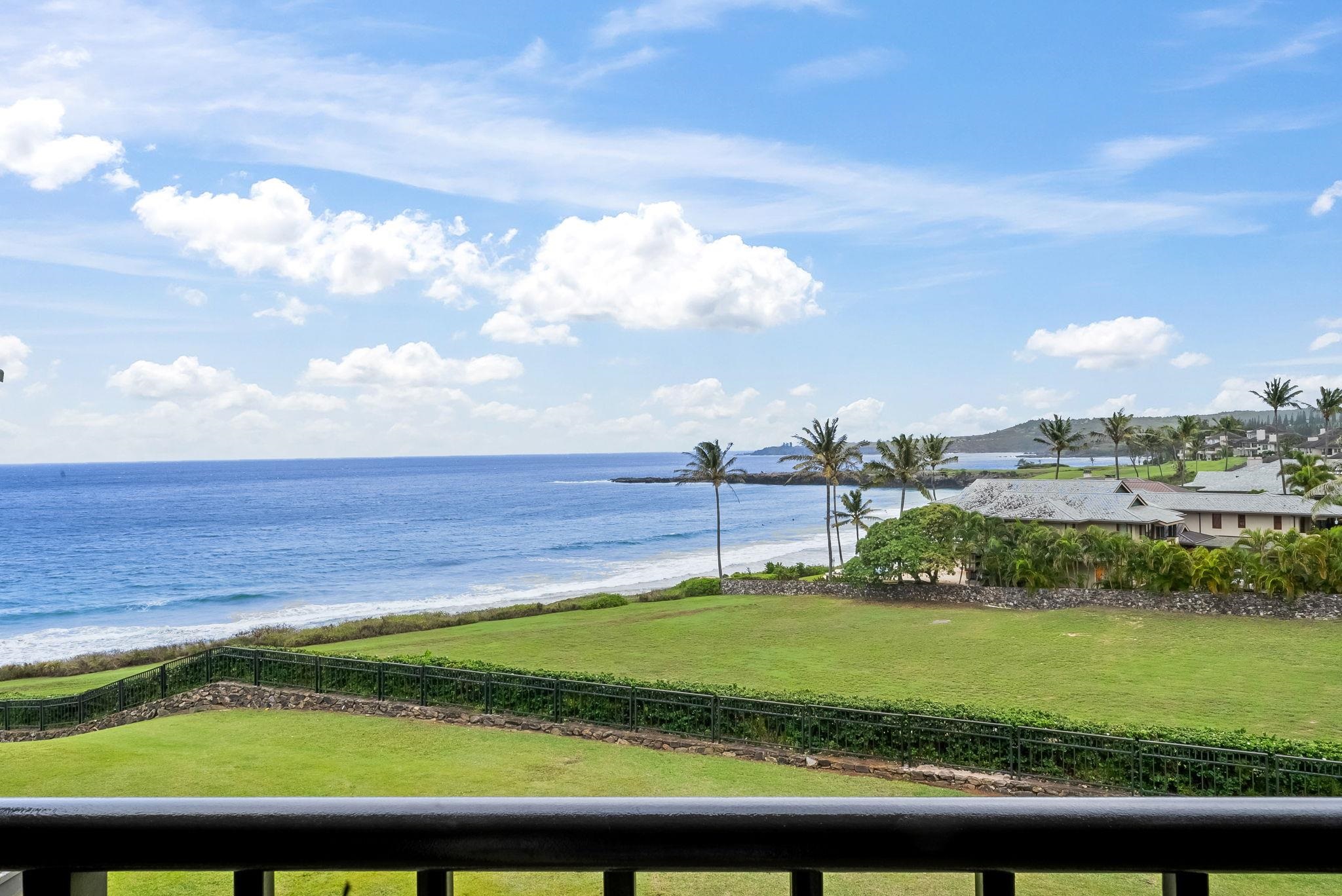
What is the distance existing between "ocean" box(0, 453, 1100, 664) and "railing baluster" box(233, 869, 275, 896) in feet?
163

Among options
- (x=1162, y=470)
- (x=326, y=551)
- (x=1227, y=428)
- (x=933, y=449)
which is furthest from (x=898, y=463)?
(x=1162, y=470)

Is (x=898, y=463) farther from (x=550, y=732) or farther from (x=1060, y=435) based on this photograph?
(x=550, y=732)

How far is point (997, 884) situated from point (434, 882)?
55cm

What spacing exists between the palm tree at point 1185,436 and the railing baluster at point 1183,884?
295 feet

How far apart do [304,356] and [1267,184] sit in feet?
470

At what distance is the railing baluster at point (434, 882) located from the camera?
0.81 m

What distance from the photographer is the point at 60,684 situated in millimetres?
29250

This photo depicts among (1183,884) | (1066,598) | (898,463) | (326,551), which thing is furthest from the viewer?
(326,551)

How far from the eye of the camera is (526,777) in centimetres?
1468

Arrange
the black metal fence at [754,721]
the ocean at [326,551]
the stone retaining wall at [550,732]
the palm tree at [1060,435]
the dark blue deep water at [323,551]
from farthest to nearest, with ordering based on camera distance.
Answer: the palm tree at [1060,435] < the dark blue deep water at [323,551] < the ocean at [326,551] < the stone retaining wall at [550,732] < the black metal fence at [754,721]

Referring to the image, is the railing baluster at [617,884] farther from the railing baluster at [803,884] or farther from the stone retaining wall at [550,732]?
the stone retaining wall at [550,732]

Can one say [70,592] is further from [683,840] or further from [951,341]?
[951,341]

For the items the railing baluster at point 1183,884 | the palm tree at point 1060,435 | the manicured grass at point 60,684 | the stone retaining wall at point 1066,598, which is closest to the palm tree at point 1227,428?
the palm tree at point 1060,435

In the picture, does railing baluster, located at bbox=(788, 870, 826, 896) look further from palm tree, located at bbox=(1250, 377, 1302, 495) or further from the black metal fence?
palm tree, located at bbox=(1250, 377, 1302, 495)
